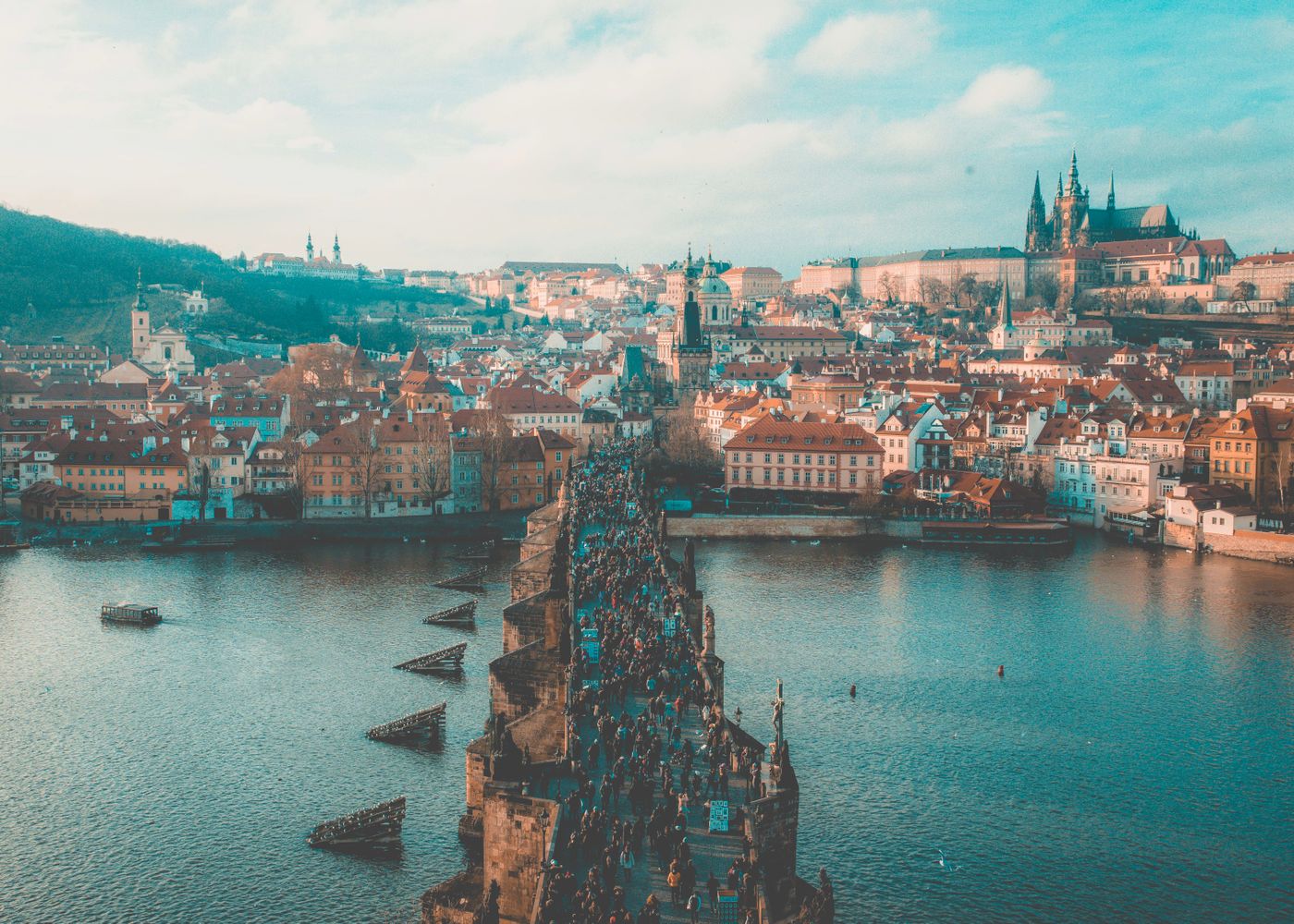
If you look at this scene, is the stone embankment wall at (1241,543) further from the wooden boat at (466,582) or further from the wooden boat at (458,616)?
the wooden boat at (458,616)

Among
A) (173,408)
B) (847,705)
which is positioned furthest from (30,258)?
(847,705)

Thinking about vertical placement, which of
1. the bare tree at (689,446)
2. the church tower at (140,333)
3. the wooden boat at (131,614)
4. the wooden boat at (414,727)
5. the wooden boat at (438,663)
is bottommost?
the wooden boat at (414,727)

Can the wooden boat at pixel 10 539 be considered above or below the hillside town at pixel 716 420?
below

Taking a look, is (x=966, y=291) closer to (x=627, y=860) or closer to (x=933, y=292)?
(x=933, y=292)

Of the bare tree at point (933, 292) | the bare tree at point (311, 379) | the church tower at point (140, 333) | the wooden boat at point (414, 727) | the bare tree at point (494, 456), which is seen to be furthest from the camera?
the bare tree at point (933, 292)

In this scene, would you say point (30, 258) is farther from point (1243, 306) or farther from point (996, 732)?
point (996, 732)

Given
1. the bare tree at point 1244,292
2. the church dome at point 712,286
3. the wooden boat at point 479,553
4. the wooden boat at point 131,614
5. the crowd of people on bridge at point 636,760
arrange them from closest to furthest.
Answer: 1. the crowd of people on bridge at point 636,760
2. the wooden boat at point 131,614
3. the wooden boat at point 479,553
4. the bare tree at point 1244,292
5. the church dome at point 712,286

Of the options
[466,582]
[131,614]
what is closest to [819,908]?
[131,614]

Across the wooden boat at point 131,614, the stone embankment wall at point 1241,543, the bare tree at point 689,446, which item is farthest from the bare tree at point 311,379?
the stone embankment wall at point 1241,543

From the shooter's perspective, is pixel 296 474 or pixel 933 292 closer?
pixel 296 474
